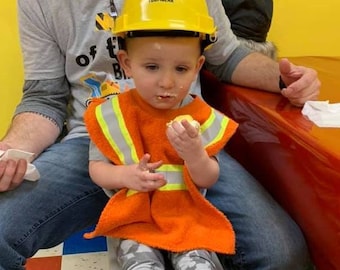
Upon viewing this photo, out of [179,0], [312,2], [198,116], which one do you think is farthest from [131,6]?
[312,2]

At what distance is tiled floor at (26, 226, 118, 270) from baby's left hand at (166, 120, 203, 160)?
0.65m

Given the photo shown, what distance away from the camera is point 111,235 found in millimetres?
849

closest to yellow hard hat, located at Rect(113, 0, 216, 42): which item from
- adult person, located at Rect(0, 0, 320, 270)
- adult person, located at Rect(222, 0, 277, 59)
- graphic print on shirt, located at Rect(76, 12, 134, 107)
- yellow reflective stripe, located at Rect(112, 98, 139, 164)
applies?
adult person, located at Rect(0, 0, 320, 270)

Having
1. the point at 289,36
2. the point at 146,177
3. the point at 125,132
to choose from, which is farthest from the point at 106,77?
the point at 289,36

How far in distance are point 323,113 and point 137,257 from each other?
38 cm

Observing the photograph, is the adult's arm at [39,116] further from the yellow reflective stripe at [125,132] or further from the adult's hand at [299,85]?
the adult's hand at [299,85]

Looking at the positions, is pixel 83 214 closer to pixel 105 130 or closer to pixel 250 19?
pixel 105 130

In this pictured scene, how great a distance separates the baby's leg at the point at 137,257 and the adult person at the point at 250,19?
2.11 feet

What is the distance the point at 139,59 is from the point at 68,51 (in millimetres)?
316

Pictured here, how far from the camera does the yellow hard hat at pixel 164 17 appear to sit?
77 centimetres

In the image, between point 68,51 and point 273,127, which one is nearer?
point 273,127

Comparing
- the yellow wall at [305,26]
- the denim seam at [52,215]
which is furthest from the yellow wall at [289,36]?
the denim seam at [52,215]

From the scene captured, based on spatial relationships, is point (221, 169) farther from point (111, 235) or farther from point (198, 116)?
point (111, 235)

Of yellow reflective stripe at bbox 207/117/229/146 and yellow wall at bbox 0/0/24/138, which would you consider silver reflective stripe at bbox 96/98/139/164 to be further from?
yellow wall at bbox 0/0/24/138
